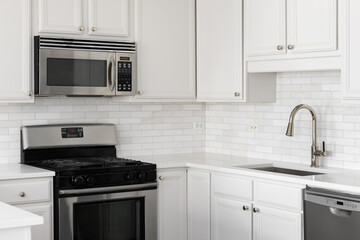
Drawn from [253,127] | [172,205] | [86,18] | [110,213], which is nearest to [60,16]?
[86,18]

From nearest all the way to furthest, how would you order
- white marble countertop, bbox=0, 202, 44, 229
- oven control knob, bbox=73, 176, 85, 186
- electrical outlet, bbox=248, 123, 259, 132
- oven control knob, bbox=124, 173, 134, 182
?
white marble countertop, bbox=0, 202, 44, 229, oven control knob, bbox=73, 176, 85, 186, oven control knob, bbox=124, 173, 134, 182, electrical outlet, bbox=248, 123, 259, 132

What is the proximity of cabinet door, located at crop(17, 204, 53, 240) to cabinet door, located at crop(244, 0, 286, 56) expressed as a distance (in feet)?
5.95

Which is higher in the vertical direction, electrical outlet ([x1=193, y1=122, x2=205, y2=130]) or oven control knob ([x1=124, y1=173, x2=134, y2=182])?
electrical outlet ([x1=193, y1=122, x2=205, y2=130])

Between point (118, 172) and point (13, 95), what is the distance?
902 millimetres

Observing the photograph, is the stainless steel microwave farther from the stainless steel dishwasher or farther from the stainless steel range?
the stainless steel dishwasher

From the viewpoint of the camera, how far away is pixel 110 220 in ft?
14.2

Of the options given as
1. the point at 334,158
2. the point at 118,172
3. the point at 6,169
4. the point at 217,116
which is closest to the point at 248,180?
the point at 334,158

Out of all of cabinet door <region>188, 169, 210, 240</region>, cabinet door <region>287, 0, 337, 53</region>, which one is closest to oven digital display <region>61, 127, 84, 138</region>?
cabinet door <region>188, 169, 210, 240</region>

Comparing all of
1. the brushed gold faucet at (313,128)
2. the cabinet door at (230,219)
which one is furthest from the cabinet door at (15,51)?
the brushed gold faucet at (313,128)

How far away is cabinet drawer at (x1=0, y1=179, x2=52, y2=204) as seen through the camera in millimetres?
3995

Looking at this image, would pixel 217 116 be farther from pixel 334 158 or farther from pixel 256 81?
pixel 334 158

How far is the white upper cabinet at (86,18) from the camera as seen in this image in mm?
4398

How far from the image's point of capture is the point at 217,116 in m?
5.38

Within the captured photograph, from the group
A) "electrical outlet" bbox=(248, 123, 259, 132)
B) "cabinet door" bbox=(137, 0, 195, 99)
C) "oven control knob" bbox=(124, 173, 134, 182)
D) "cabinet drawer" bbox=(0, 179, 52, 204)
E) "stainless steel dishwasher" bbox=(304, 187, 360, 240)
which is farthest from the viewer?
"electrical outlet" bbox=(248, 123, 259, 132)
